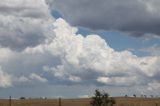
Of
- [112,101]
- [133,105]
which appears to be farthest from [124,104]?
[112,101]

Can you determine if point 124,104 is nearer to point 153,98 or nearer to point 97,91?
point 153,98

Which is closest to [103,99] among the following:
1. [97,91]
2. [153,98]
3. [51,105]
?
[97,91]

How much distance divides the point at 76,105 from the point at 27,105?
9.98m

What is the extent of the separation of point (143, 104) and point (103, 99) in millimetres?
45301

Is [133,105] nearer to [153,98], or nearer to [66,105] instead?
[66,105]

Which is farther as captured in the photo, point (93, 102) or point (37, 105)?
point (37, 105)

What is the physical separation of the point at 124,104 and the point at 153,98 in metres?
30.0

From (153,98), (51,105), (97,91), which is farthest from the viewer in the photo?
(153,98)

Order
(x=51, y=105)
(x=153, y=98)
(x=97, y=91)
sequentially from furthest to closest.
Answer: (x=153, y=98) < (x=51, y=105) < (x=97, y=91)

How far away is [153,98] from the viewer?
12550 centimetres

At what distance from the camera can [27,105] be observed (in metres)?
96.8

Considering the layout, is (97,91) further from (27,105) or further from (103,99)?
(27,105)

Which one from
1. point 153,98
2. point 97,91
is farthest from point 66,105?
point 97,91

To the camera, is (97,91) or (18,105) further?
(18,105)
